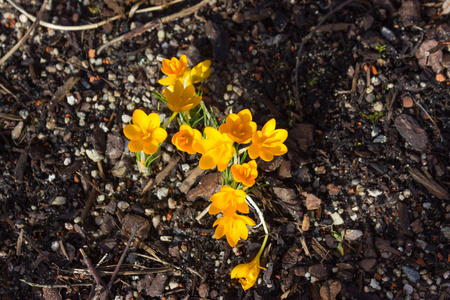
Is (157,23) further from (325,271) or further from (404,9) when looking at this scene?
(325,271)

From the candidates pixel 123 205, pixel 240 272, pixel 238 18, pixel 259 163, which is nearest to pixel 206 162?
pixel 259 163

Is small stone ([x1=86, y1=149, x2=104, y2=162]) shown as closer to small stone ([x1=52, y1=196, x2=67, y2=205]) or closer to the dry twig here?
small stone ([x1=52, y1=196, x2=67, y2=205])

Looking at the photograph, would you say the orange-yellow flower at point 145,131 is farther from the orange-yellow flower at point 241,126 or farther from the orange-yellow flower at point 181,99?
the orange-yellow flower at point 241,126

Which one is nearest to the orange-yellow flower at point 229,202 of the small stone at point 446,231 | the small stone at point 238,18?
the small stone at point 446,231

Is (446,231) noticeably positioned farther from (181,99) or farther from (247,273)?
(181,99)

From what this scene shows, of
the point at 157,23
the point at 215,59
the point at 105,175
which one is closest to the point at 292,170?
the point at 215,59
